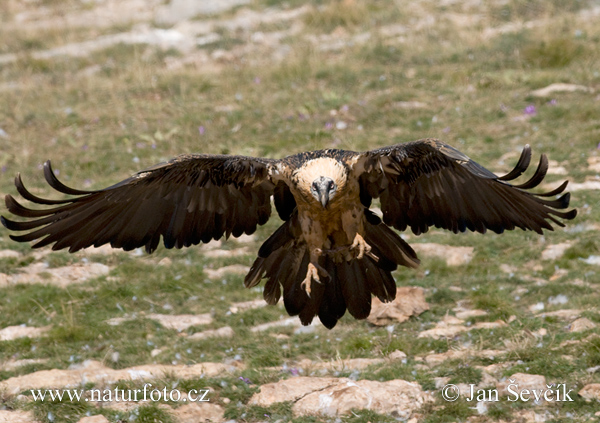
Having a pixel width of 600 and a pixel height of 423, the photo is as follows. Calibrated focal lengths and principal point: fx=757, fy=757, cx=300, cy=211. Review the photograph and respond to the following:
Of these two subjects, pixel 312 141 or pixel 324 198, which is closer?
pixel 324 198

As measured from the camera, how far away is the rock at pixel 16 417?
15.9ft

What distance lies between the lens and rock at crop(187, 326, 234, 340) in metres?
6.16

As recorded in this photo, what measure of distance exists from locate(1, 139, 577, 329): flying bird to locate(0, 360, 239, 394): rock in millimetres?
866

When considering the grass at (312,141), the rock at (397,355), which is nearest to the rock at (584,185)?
the grass at (312,141)

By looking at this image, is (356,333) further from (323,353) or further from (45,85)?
(45,85)

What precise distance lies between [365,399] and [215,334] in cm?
179

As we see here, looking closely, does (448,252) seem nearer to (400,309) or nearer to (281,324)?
(400,309)

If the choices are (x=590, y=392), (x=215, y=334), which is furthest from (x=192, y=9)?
(x=590, y=392)

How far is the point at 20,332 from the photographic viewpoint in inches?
248

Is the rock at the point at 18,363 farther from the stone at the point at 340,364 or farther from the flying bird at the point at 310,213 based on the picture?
the stone at the point at 340,364

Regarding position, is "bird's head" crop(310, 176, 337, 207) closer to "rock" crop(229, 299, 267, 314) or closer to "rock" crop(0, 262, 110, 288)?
"rock" crop(229, 299, 267, 314)

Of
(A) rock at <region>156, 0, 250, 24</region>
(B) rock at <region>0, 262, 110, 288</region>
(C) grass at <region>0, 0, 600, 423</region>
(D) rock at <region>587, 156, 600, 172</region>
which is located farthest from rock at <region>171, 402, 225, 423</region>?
(A) rock at <region>156, 0, 250, 24</region>

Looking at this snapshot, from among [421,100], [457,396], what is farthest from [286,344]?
[421,100]

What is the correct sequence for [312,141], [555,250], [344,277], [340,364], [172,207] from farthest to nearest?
[312,141] → [555,250] → [340,364] → [172,207] → [344,277]
